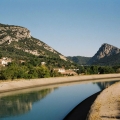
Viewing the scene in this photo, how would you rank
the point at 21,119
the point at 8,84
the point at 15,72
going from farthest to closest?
the point at 15,72
the point at 8,84
the point at 21,119

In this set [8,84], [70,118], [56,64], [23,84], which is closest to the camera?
[70,118]

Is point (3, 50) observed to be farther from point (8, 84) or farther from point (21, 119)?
point (21, 119)

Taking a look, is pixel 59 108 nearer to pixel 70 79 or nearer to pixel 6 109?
pixel 6 109

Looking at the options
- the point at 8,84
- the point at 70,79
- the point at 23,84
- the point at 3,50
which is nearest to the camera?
the point at 8,84

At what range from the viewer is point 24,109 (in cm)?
4709

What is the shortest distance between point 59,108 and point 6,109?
1063cm

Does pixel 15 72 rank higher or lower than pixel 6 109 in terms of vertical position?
higher

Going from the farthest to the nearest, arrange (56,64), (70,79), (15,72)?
(56,64)
(70,79)
(15,72)

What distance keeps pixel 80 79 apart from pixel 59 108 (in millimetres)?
86806

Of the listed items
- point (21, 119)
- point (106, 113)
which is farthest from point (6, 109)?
point (106, 113)

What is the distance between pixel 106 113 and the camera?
101ft

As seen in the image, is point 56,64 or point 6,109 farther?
point 56,64

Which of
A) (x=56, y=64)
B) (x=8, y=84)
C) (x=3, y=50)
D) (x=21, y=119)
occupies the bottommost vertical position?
(x=21, y=119)

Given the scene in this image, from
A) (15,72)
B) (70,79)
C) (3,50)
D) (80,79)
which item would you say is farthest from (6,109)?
(3,50)
